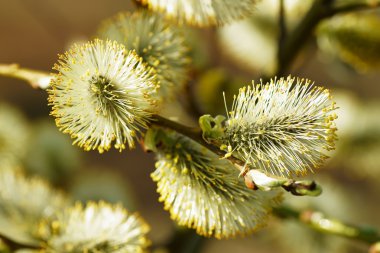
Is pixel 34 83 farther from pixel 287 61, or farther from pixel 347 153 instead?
pixel 347 153

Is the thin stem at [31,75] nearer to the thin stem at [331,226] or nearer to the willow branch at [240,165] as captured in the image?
the willow branch at [240,165]

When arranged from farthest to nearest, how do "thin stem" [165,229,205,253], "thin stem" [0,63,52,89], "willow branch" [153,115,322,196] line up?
"thin stem" [165,229,205,253] < "thin stem" [0,63,52,89] < "willow branch" [153,115,322,196]

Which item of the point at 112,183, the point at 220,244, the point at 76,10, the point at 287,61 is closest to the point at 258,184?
the point at 287,61

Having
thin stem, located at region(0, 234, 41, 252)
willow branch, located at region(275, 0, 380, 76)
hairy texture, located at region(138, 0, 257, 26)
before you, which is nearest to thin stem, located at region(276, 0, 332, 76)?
willow branch, located at region(275, 0, 380, 76)

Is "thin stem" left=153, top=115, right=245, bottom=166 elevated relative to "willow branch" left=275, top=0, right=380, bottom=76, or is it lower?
lower

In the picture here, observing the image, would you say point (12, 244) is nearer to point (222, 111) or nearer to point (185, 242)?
point (185, 242)

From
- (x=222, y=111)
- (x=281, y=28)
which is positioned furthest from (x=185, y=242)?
(x=281, y=28)

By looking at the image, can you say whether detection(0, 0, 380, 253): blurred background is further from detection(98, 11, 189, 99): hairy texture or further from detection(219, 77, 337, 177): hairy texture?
A: detection(219, 77, 337, 177): hairy texture
